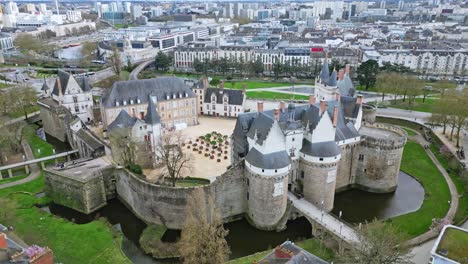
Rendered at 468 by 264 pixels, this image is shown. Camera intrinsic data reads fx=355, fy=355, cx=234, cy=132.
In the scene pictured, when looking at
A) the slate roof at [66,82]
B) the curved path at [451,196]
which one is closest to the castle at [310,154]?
the curved path at [451,196]

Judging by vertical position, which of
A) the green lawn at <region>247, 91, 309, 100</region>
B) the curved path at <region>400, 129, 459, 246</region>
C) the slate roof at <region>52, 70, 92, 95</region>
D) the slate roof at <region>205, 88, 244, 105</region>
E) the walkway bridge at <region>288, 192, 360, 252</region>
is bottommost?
the curved path at <region>400, 129, 459, 246</region>

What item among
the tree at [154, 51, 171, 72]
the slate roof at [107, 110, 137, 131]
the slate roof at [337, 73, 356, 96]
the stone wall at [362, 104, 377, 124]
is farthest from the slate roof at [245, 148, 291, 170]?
the tree at [154, 51, 171, 72]

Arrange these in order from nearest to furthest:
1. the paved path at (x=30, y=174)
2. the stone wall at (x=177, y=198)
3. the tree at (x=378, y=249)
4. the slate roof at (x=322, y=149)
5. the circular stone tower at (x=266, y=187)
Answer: the tree at (x=378, y=249) → the circular stone tower at (x=266, y=187) → the stone wall at (x=177, y=198) → the slate roof at (x=322, y=149) → the paved path at (x=30, y=174)

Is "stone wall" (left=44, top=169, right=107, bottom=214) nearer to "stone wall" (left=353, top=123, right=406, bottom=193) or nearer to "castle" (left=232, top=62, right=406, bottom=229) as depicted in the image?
"castle" (left=232, top=62, right=406, bottom=229)

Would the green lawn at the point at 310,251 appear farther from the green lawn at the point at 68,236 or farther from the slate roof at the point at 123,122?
the slate roof at the point at 123,122

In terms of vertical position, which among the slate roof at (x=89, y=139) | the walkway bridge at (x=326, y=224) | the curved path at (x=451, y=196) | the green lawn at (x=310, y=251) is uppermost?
the slate roof at (x=89, y=139)

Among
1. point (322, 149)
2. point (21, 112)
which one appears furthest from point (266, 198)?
point (21, 112)
